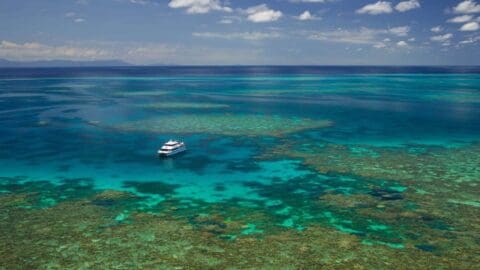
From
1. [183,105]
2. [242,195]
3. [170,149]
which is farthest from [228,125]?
[242,195]

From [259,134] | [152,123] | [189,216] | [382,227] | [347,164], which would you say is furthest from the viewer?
[152,123]

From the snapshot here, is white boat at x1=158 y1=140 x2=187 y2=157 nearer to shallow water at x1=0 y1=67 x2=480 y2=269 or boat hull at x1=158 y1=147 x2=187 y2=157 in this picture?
boat hull at x1=158 y1=147 x2=187 y2=157

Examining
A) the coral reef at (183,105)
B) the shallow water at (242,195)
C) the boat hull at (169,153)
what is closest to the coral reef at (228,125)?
the shallow water at (242,195)

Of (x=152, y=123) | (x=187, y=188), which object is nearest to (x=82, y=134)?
(x=152, y=123)

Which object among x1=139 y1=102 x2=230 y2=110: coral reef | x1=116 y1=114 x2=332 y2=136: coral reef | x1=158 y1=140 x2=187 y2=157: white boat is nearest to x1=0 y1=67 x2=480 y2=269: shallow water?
x1=116 y1=114 x2=332 y2=136: coral reef

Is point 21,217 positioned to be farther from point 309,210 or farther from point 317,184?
point 317,184

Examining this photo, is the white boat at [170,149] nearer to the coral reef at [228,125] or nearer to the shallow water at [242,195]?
the shallow water at [242,195]

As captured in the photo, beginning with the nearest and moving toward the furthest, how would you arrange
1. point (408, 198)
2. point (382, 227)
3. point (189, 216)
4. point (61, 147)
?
point (382, 227) → point (189, 216) → point (408, 198) → point (61, 147)

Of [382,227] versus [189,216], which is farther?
[189,216]

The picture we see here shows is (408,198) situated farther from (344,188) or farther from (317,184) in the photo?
(317,184)
